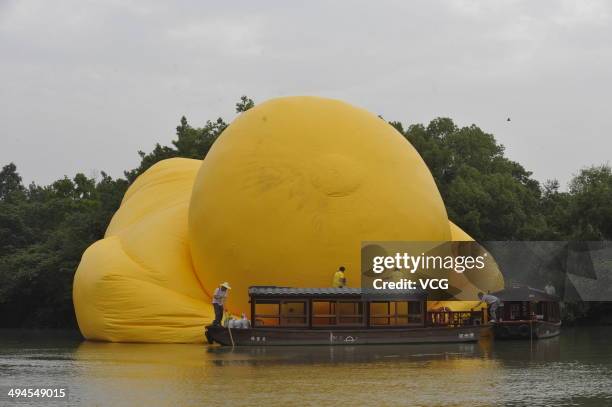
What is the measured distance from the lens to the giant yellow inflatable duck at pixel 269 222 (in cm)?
2759

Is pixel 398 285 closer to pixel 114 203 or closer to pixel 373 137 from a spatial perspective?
pixel 373 137

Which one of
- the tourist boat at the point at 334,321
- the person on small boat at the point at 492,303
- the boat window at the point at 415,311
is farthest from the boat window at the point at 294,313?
the person on small boat at the point at 492,303

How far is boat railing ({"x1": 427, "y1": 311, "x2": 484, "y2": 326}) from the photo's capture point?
95.8 feet

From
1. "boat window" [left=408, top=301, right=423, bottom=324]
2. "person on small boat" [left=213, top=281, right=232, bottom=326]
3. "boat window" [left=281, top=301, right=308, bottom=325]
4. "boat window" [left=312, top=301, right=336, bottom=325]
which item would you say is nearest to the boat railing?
"boat window" [left=408, top=301, right=423, bottom=324]

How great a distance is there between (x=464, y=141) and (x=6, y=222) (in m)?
28.1

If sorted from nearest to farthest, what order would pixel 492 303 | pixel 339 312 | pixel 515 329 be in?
pixel 339 312 → pixel 515 329 → pixel 492 303

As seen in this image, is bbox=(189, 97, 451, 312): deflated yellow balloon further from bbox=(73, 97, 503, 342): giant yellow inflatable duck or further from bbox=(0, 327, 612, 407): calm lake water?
bbox=(0, 327, 612, 407): calm lake water

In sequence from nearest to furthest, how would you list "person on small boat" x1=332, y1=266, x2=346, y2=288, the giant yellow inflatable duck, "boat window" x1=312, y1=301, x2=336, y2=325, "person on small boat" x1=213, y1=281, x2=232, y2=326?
1. "person on small boat" x1=213, y1=281, x2=232, y2=326
2. "person on small boat" x1=332, y1=266, x2=346, y2=288
3. "boat window" x1=312, y1=301, x2=336, y2=325
4. the giant yellow inflatable duck

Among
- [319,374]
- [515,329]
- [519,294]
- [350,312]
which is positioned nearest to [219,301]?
[350,312]

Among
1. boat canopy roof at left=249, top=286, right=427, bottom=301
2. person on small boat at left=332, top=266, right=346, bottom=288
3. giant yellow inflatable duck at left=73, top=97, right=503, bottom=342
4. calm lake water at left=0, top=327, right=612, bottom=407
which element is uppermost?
giant yellow inflatable duck at left=73, top=97, right=503, bottom=342

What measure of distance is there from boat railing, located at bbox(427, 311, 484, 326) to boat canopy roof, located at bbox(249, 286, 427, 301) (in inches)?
75.5

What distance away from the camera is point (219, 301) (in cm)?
2652

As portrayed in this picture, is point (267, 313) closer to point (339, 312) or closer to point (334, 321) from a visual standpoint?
point (334, 321)

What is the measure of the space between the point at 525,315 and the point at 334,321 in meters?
8.41
